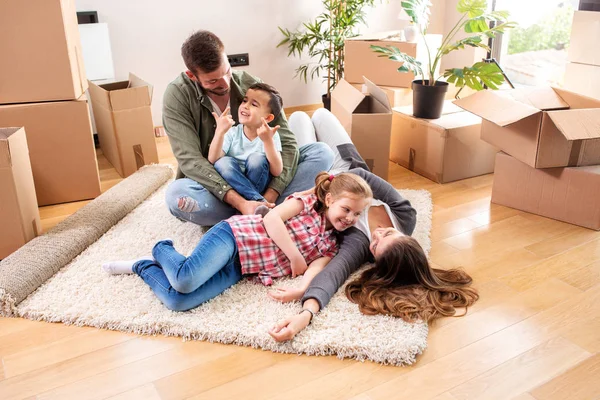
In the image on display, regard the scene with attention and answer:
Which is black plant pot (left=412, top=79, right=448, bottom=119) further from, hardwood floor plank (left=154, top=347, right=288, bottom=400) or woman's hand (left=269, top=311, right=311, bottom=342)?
hardwood floor plank (left=154, top=347, right=288, bottom=400)

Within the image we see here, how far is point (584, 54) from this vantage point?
2812mm

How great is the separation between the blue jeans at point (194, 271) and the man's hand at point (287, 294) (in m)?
0.18

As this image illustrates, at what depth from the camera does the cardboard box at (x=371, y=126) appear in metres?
2.67

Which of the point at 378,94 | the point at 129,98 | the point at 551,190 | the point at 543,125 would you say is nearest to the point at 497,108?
the point at 543,125

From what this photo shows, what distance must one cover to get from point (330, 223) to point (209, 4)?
2158mm

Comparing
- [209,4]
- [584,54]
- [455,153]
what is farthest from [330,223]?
[209,4]

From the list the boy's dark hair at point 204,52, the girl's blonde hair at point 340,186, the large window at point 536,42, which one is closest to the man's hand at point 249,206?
the girl's blonde hair at point 340,186

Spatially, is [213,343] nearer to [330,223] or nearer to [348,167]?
[330,223]

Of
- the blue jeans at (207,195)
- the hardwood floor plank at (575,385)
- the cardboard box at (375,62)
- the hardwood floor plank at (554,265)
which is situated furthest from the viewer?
the cardboard box at (375,62)

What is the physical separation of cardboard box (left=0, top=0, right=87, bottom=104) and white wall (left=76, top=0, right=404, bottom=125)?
84 centimetres

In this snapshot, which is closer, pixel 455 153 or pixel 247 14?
pixel 455 153

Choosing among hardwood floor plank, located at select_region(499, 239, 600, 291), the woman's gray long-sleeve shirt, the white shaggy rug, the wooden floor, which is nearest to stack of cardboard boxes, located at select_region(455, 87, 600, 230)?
hardwood floor plank, located at select_region(499, 239, 600, 291)

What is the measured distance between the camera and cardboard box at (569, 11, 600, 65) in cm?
274

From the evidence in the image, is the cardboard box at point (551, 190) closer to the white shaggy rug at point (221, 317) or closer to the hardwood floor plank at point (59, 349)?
the white shaggy rug at point (221, 317)
